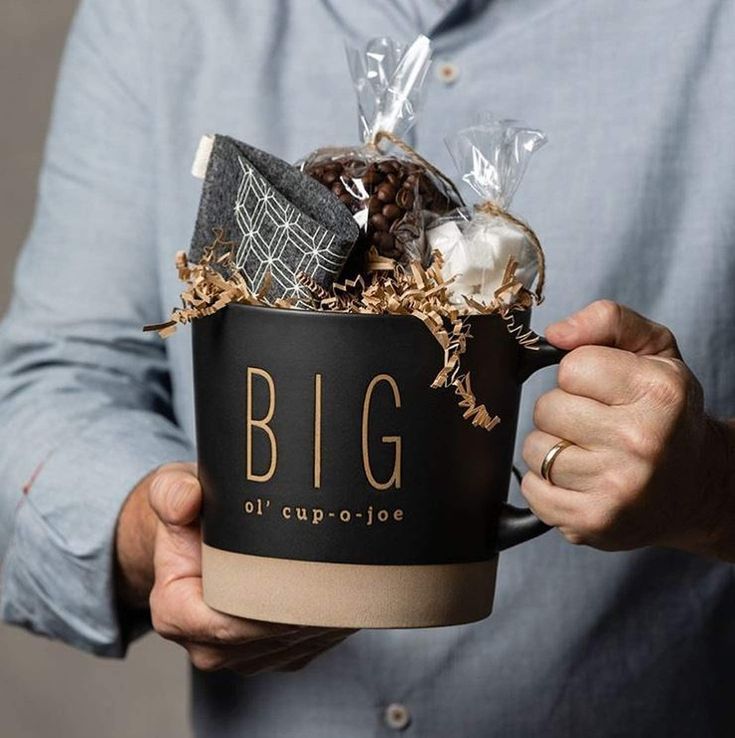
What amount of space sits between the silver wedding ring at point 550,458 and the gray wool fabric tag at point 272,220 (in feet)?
0.42

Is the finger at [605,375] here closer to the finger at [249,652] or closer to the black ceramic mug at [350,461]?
the black ceramic mug at [350,461]

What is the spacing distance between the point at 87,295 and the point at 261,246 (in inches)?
15.8

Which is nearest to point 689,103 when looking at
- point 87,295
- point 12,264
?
point 87,295

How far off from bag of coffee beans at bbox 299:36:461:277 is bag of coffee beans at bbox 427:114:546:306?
0.01 meters

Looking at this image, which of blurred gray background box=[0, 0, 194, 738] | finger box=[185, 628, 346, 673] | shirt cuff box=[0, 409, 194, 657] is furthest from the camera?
blurred gray background box=[0, 0, 194, 738]

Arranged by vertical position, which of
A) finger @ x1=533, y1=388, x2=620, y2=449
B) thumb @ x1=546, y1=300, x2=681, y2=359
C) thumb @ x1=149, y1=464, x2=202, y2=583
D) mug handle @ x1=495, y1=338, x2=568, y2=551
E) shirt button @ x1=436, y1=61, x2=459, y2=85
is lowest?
thumb @ x1=149, y1=464, x2=202, y2=583

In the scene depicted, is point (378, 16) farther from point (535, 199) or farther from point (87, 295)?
point (87, 295)

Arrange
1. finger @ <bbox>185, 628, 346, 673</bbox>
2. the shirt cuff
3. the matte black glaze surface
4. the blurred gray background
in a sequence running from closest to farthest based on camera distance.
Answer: the matte black glaze surface → finger @ <bbox>185, 628, 346, 673</bbox> → the shirt cuff → the blurred gray background

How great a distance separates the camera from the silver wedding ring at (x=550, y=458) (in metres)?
0.62

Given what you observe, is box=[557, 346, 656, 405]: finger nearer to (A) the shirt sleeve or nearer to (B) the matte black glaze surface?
(B) the matte black glaze surface

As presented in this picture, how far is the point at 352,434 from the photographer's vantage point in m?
0.58

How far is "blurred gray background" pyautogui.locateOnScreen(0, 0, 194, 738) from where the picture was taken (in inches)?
66.1

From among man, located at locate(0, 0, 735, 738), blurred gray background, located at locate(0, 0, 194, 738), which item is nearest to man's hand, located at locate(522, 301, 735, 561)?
man, located at locate(0, 0, 735, 738)

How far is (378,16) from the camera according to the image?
3.13 feet
